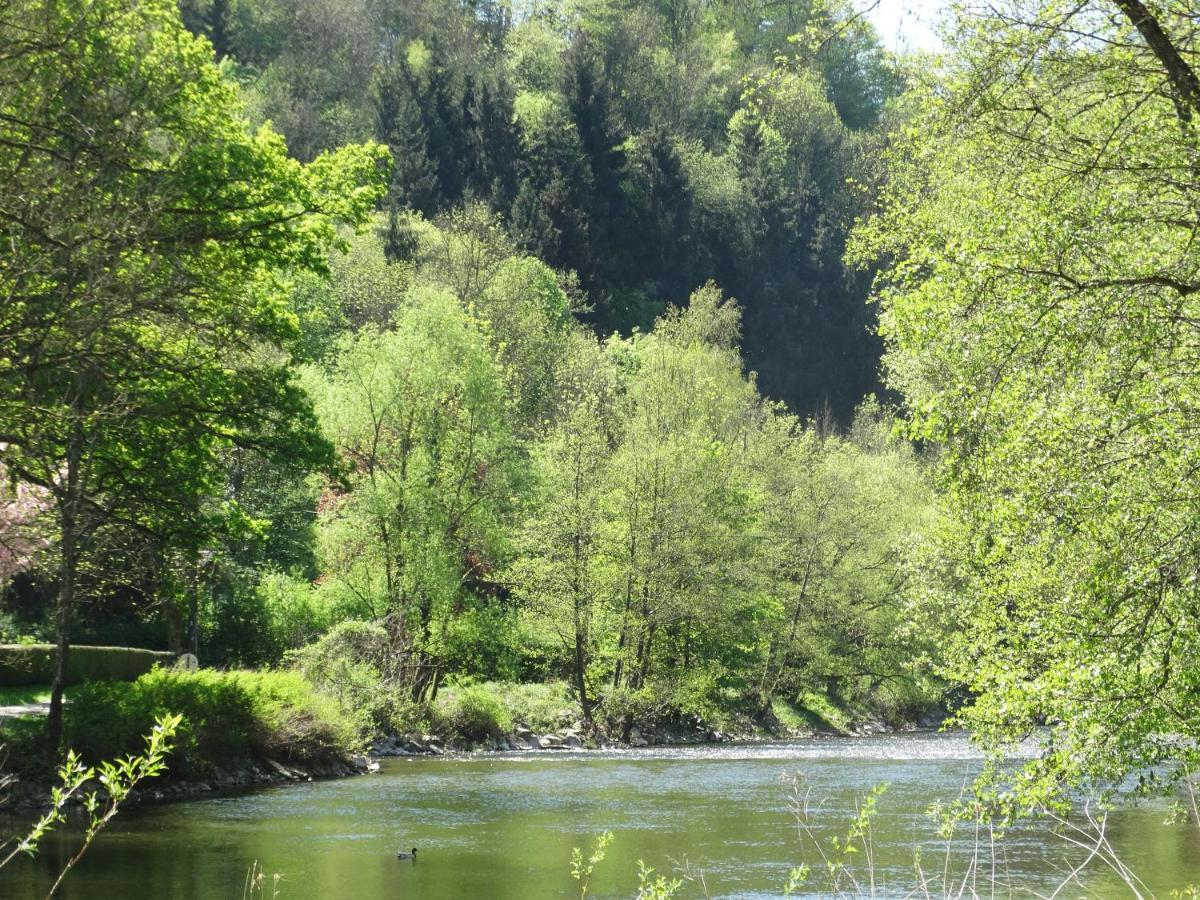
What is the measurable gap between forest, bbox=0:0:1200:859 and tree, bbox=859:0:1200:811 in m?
0.06

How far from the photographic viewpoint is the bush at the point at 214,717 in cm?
2197

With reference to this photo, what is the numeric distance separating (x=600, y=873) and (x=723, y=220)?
70.4m

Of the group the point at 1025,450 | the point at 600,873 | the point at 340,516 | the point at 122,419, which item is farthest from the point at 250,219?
the point at 340,516

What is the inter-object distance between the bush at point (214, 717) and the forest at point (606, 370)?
0.50 ft

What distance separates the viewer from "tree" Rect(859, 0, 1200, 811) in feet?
35.6

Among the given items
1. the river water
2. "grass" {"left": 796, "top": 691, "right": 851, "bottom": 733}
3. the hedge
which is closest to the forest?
"grass" {"left": 796, "top": 691, "right": 851, "bottom": 733}

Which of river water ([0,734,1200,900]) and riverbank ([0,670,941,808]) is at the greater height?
riverbank ([0,670,941,808])

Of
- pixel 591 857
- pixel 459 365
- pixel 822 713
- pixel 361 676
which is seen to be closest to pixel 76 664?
pixel 361 676

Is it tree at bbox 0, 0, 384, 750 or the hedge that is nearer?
tree at bbox 0, 0, 384, 750

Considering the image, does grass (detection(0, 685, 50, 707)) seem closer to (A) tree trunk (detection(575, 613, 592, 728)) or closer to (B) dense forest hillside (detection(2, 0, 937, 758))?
(B) dense forest hillside (detection(2, 0, 937, 758))

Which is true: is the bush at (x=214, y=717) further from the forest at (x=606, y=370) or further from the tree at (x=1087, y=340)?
the tree at (x=1087, y=340)

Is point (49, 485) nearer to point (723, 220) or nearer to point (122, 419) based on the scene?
point (122, 419)

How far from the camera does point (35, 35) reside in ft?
42.3

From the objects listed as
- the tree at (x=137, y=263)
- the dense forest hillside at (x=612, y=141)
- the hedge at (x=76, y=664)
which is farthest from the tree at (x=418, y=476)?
the dense forest hillside at (x=612, y=141)
